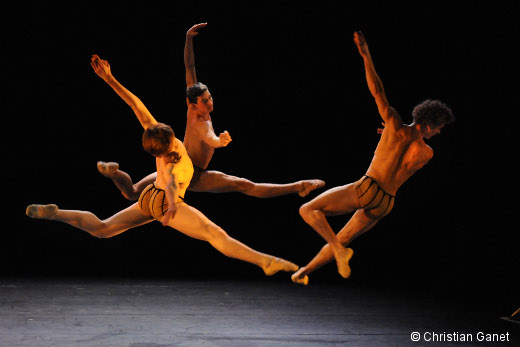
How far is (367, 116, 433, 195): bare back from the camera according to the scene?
5.14 m

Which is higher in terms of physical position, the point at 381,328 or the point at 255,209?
the point at 255,209

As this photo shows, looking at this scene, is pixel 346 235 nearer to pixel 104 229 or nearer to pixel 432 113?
pixel 432 113

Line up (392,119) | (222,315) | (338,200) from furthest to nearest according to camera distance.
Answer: (222,315)
(338,200)
(392,119)

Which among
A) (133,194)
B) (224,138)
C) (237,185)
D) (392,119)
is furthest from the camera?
(133,194)

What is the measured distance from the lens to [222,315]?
7379 mm

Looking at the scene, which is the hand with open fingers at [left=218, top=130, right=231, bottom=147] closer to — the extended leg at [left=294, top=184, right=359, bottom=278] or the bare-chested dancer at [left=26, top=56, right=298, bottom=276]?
the bare-chested dancer at [left=26, top=56, right=298, bottom=276]

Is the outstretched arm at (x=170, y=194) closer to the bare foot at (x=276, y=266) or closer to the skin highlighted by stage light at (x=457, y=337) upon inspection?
the bare foot at (x=276, y=266)

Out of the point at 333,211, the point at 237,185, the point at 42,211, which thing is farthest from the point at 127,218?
the point at 333,211

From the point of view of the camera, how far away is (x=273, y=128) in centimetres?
878

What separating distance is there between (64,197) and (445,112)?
5.74 metres

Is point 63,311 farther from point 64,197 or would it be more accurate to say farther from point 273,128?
point 273,128

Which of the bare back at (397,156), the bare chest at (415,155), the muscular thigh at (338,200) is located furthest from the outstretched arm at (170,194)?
the bare chest at (415,155)

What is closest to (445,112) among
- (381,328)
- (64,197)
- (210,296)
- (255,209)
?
(381,328)

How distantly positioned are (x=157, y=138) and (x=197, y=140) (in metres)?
0.59
